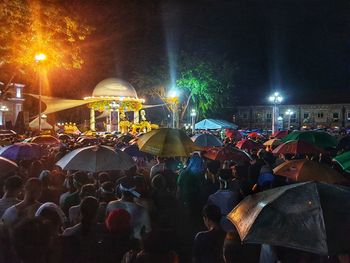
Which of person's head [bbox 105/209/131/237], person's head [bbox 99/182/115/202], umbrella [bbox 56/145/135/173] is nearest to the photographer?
person's head [bbox 105/209/131/237]

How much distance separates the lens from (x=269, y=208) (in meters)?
3.41

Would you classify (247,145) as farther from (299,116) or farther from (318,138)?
(299,116)

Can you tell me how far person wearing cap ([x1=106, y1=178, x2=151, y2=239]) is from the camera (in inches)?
216

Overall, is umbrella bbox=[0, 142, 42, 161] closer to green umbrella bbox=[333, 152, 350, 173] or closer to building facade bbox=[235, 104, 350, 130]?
green umbrella bbox=[333, 152, 350, 173]

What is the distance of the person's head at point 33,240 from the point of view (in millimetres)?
4285

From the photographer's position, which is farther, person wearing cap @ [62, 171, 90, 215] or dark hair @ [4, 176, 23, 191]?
person wearing cap @ [62, 171, 90, 215]

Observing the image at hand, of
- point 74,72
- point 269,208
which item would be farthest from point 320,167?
point 74,72

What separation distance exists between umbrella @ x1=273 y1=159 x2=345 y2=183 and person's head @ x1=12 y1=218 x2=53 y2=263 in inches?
168

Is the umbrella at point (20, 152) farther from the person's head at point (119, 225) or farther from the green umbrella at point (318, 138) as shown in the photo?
the green umbrella at point (318, 138)

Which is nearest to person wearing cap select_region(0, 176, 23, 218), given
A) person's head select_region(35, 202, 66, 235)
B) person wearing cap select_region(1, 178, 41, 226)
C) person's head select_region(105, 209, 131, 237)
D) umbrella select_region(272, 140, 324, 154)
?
person wearing cap select_region(1, 178, 41, 226)

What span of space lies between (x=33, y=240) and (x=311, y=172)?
4.62 metres

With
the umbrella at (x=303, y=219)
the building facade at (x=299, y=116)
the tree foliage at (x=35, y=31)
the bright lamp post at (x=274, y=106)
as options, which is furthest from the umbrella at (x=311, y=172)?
the building facade at (x=299, y=116)

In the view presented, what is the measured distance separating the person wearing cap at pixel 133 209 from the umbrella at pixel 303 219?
2.18 meters

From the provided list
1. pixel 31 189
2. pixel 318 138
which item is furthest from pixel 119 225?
pixel 318 138
